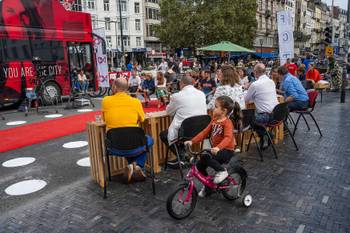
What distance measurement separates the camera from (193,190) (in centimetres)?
343

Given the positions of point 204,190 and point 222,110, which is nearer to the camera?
point 222,110

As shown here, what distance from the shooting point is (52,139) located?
7223 mm

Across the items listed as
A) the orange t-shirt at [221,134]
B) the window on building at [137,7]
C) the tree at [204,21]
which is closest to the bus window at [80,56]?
the orange t-shirt at [221,134]

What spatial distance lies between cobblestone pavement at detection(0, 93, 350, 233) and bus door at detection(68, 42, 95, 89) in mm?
9247

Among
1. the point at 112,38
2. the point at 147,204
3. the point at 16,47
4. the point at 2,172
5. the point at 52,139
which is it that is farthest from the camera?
the point at 112,38

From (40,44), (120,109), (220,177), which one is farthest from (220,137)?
(40,44)

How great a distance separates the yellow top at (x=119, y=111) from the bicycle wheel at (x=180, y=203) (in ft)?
3.98

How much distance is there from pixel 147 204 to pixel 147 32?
169 ft

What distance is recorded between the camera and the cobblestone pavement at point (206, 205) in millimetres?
3268

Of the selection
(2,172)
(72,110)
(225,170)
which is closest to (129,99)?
(225,170)

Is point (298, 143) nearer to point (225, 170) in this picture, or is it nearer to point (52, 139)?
point (225, 170)

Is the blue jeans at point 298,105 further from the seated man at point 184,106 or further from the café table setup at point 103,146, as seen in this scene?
the café table setup at point 103,146

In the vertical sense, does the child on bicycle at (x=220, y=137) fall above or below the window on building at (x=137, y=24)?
below

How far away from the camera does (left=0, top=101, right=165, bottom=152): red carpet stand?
698 centimetres
